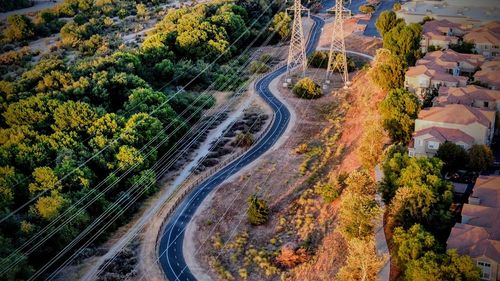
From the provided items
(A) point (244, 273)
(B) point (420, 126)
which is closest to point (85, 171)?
(A) point (244, 273)

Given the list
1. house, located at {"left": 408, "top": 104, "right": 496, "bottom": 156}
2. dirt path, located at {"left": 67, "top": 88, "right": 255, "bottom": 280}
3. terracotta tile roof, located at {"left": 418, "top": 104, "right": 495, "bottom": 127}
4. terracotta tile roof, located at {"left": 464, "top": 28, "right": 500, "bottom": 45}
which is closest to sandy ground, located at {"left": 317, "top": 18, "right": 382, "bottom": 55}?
terracotta tile roof, located at {"left": 464, "top": 28, "right": 500, "bottom": 45}

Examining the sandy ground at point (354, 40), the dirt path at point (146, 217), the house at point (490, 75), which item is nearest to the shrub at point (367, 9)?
the sandy ground at point (354, 40)

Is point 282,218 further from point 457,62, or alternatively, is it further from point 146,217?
point 457,62

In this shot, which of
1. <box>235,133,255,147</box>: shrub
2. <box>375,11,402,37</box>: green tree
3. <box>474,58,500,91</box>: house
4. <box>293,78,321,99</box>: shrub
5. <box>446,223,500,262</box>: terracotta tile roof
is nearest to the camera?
<box>446,223,500,262</box>: terracotta tile roof

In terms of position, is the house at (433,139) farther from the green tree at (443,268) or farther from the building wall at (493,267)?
the green tree at (443,268)

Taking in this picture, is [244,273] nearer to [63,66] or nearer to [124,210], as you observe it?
[124,210]

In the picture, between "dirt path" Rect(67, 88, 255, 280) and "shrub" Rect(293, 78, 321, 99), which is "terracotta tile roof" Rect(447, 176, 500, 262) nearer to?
"dirt path" Rect(67, 88, 255, 280)
